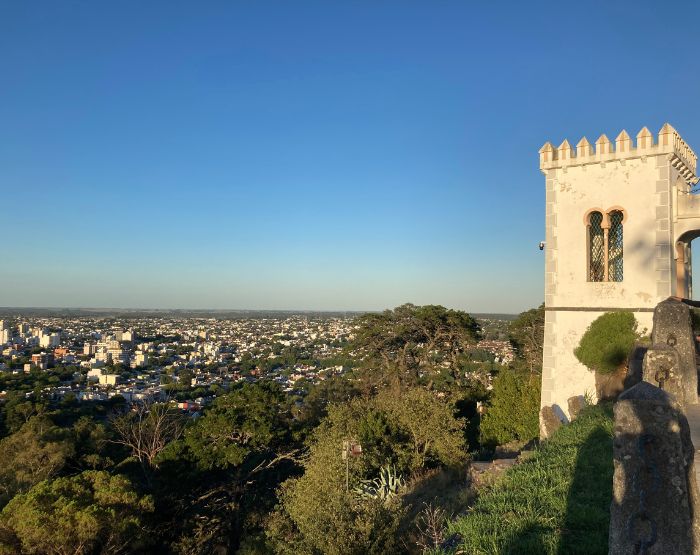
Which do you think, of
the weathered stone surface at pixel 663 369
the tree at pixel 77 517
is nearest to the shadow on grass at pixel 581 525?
the weathered stone surface at pixel 663 369

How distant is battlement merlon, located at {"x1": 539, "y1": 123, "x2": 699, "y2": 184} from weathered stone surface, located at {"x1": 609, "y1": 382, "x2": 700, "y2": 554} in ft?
36.1

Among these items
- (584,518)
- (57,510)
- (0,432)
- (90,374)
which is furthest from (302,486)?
(90,374)

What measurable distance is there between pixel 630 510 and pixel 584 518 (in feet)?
8.49

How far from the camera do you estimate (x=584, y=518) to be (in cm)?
497

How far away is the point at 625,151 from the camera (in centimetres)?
1216

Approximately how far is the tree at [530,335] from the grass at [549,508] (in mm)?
19229

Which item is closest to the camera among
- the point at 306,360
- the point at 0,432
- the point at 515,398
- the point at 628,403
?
the point at 628,403

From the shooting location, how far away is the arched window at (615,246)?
12.5 meters

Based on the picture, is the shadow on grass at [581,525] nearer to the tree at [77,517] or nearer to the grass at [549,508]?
the grass at [549,508]

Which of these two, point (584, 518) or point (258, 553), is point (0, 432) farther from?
point (584, 518)

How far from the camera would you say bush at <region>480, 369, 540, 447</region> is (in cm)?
1697

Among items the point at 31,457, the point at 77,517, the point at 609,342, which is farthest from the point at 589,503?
the point at 31,457

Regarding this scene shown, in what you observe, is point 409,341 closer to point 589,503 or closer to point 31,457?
point 31,457

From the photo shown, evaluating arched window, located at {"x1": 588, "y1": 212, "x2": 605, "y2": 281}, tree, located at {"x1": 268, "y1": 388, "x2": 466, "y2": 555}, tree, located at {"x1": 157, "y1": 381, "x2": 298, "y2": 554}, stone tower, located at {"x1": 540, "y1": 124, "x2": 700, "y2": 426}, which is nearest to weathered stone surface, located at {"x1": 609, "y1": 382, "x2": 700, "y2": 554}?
tree, located at {"x1": 268, "y1": 388, "x2": 466, "y2": 555}
